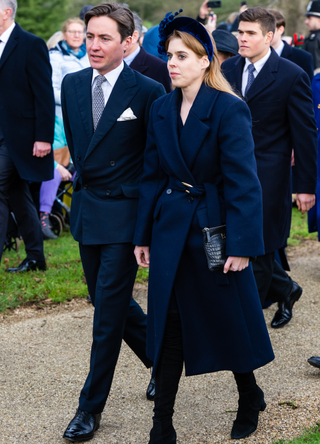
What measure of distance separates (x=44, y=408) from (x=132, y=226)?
3.82 feet

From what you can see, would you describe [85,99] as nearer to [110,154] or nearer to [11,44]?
[110,154]

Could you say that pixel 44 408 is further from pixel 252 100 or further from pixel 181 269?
pixel 252 100

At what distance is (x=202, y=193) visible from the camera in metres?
2.82

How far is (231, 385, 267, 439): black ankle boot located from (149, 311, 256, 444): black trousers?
37 centimetres

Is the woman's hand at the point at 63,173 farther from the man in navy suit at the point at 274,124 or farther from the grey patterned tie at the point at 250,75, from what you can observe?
the grey patterned tie at the point at 250,75

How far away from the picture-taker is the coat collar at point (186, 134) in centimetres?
278

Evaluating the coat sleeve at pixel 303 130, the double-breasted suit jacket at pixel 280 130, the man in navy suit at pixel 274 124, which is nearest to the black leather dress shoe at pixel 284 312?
the man in navy suit at pixel 274 124

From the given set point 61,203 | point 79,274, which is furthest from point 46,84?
point 61,203

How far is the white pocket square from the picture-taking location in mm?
3158

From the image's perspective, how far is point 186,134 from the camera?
9.24 ft

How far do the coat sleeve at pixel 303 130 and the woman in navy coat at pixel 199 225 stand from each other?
1.30 m

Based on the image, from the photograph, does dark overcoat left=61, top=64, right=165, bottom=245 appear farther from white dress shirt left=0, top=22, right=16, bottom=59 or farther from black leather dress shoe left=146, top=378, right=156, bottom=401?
white dress shirt left=0, top=22, right=16, bottom=59

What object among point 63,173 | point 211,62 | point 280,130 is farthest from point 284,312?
point 63,173

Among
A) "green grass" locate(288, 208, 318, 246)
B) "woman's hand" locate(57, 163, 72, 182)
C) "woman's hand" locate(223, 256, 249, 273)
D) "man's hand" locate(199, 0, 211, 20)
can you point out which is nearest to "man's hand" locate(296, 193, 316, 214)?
"woman's hand" locate(223, 256, 249, 273)
